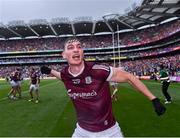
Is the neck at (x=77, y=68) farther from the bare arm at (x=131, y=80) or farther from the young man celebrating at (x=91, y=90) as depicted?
the bare arm at (x=131, y=80)

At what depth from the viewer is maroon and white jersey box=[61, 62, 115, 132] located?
4.90 metres

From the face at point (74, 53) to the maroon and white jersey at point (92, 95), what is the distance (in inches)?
7.1

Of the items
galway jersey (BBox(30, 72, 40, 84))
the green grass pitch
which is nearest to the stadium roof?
galway jersey (BBox(30, 72, 40, 84))

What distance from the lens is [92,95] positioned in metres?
4.90

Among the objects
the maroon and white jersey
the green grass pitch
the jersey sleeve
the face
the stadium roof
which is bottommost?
the green grass pitch

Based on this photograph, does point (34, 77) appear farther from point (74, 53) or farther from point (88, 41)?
point (88, 41)

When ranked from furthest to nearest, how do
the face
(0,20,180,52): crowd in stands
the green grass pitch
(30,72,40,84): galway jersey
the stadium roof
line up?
(0,20,180,52): crowd in stands, the stadium roof, (30,72,40,84): galway jersey, the green grass pitch, the face

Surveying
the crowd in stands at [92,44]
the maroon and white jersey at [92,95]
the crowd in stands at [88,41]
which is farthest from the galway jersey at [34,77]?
the crowd in stands at [88,41]

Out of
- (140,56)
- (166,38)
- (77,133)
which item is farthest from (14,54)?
(77,133)

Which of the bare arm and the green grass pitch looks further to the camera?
the green grass pitch

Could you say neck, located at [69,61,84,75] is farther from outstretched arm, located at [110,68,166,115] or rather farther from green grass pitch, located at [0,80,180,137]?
green grass pitch, located at [0,80,180,137]

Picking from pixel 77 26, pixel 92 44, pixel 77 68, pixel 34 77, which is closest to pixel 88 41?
pixel 92 44

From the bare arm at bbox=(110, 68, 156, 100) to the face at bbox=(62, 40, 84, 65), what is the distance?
18.3 inches

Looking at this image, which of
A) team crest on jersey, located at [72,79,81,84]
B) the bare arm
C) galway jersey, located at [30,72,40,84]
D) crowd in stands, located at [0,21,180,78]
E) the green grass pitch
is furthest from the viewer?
crowd in stands, located at [0,21,180,78]
